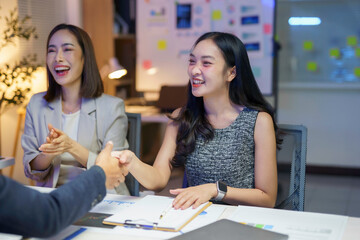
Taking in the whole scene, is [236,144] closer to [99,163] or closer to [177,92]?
[99,163]

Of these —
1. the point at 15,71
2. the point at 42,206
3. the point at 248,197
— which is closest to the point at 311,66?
the point at 15,71

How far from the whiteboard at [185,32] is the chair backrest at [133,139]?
8.72ft

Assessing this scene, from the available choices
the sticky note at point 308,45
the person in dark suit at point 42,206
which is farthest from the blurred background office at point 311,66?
the person in dark suit at point 42,206

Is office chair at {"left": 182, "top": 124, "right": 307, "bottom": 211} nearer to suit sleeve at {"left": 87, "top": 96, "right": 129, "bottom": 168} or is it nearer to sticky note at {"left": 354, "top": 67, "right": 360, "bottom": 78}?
suit sleeve at {"left": 87, "top": 96, "right": 129, "bottom": 168}

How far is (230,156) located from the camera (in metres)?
2.07

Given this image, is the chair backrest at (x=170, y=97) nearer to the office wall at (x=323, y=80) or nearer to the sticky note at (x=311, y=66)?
the office wall at (x=323, y=80)

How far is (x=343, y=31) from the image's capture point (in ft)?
17.4

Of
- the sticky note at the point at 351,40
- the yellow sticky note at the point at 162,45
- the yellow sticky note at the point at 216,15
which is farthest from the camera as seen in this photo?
the sticky note at the point at 351,40

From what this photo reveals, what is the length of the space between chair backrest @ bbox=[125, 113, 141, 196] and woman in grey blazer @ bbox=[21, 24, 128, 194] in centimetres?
6

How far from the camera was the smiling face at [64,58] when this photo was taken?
7.93 feet

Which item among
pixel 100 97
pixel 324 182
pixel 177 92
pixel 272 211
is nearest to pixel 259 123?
pixel 272 211

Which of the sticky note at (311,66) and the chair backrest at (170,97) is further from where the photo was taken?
the sticky note at (311,66)

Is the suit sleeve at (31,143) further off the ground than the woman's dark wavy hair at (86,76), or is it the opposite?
the woman's dark wavy hair at (86,76)

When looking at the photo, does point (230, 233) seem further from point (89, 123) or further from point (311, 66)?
point (311, 66)
